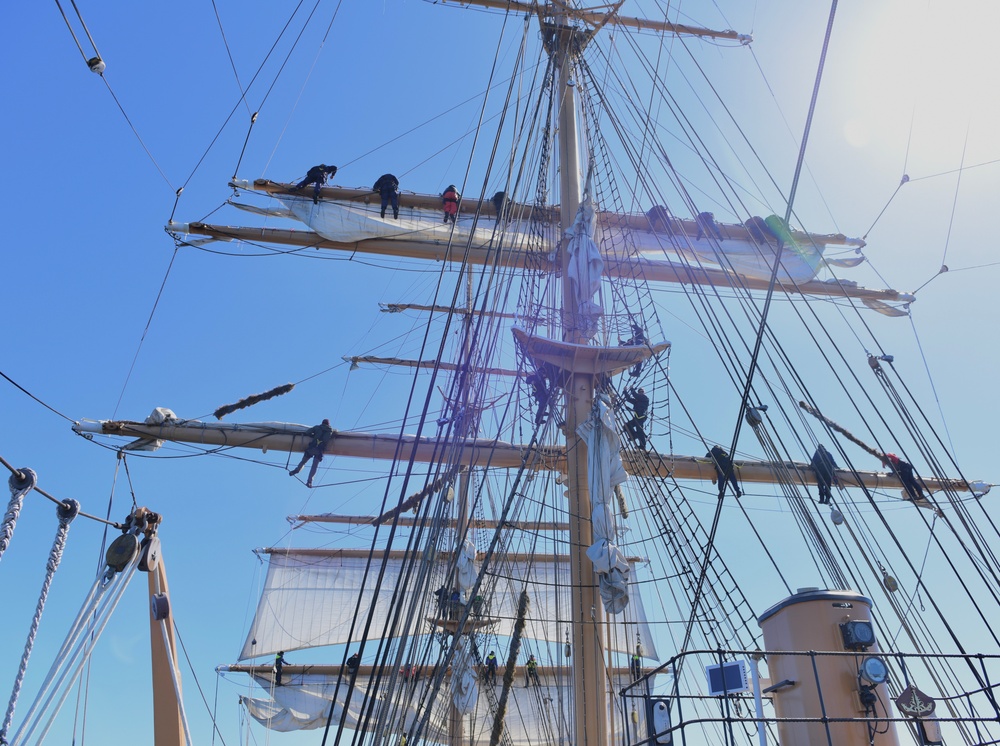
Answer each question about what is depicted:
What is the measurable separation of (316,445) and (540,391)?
202 inches

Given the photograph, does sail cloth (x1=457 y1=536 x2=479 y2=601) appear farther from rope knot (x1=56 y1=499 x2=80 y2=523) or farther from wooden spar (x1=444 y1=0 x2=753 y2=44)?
rope knot (x1=56 y1=499 x2=80 y2=523)

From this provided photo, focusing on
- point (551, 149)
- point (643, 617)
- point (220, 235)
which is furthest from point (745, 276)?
point (643, 617)

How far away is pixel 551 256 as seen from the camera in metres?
13.8

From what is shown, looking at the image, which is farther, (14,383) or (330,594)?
(330,594)

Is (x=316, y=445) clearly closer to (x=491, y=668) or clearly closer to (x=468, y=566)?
(x=468, y=566)

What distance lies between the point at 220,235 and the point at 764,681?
12.4 m

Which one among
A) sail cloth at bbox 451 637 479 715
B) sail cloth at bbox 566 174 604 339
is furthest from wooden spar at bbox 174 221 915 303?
sail cloth at bbox 451 637 479 715

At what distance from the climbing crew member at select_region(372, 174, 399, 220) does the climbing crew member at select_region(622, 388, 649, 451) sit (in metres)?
6.59

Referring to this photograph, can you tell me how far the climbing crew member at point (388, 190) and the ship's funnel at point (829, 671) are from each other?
1121 cm

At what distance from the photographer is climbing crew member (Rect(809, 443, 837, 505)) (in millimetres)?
11656

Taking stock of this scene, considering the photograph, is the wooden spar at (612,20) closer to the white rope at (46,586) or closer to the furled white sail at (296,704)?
the white rope at (46,586)

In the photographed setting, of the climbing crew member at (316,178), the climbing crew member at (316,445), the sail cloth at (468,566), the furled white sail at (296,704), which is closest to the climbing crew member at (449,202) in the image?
the climbing crew member at (316,178)

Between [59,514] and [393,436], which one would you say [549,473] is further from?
[59,514]

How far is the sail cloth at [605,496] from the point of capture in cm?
908
